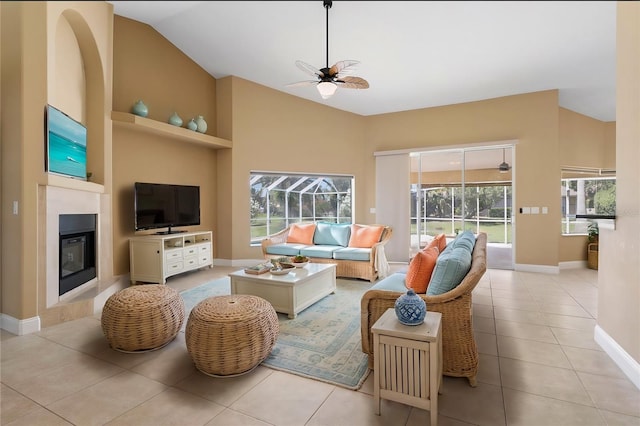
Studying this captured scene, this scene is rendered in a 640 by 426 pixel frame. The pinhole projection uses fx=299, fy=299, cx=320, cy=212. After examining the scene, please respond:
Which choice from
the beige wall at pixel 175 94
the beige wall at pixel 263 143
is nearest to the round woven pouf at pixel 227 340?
the beige wall at pixel 175 94

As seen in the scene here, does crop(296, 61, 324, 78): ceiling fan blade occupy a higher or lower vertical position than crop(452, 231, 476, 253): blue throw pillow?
higher

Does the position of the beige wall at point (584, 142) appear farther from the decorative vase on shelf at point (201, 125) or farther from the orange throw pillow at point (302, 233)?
the decorative vase on shelf at point (201, 125)

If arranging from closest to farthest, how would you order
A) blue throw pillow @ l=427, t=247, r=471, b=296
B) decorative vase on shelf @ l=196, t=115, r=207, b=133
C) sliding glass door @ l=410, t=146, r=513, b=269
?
1. blue throw pillow @ l=427, t=247, r=471, b=296
2. decorative vase on shelf @ l=196, t=115, r=207, b=133
3. sliding glass door @ l=410, t=146, r=513, b=269

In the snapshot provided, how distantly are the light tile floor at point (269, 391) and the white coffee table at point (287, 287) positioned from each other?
847 mm

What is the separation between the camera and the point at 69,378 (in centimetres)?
185

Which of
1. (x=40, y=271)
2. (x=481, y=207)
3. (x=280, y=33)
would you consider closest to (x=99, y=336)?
(x=40, y=271)

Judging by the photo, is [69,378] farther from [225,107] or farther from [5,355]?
[225,107]

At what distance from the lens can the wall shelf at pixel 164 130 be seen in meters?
3.69

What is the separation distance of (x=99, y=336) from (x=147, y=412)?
A: 1.27 meters

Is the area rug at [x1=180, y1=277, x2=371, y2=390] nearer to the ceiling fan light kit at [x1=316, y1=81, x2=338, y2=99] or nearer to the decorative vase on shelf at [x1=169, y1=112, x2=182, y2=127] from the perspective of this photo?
the ceiling fan light kit at [x1=316, y1=81, x2=338, y2=99]

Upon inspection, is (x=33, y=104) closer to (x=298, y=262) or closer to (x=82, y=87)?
(x=82, y=87)

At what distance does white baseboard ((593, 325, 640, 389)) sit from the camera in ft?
5.96

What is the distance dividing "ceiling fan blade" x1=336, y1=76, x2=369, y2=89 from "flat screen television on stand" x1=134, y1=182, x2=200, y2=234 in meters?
3.24

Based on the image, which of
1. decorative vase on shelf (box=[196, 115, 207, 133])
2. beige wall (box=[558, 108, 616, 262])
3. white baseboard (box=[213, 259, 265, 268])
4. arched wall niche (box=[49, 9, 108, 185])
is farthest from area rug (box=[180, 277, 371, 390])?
beige wall (box=[558, 108, 616, 262])
